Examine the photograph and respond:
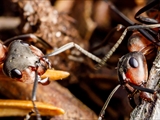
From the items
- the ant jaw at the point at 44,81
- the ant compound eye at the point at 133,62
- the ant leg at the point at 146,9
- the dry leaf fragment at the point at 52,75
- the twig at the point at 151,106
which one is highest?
the ant leg at the point at 146,9

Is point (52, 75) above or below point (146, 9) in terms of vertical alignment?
below

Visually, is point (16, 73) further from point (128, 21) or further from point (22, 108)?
point (128, 21)

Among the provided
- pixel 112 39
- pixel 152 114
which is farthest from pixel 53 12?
pixel 152 114

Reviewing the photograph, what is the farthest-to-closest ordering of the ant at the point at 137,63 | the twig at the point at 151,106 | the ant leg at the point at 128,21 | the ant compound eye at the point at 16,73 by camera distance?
the ant leg at the point at 128,21 → the ant compound eye at the point at 16,73 → the ant at the point at 137,63 → the twig at the point at 151,106

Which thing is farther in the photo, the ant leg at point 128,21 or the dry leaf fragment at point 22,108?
the ant leg at point 128,21

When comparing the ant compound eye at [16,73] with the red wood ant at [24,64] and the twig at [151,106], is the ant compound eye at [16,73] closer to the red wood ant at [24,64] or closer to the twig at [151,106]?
the red wood ant at [24,64]

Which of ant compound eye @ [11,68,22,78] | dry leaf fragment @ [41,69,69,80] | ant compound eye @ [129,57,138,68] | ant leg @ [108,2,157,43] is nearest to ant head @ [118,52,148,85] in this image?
ant compound eye @ [129,57,138,68]

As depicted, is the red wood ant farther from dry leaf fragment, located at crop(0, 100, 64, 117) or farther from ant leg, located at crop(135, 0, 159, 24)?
ant leg, located at crop(135, 0, 159, 24)

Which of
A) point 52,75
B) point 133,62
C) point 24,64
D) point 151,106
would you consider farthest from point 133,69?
point 24,64

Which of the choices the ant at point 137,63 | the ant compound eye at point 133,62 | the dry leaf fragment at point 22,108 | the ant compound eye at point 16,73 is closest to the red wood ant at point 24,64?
the ant compound eye at point 16,73
